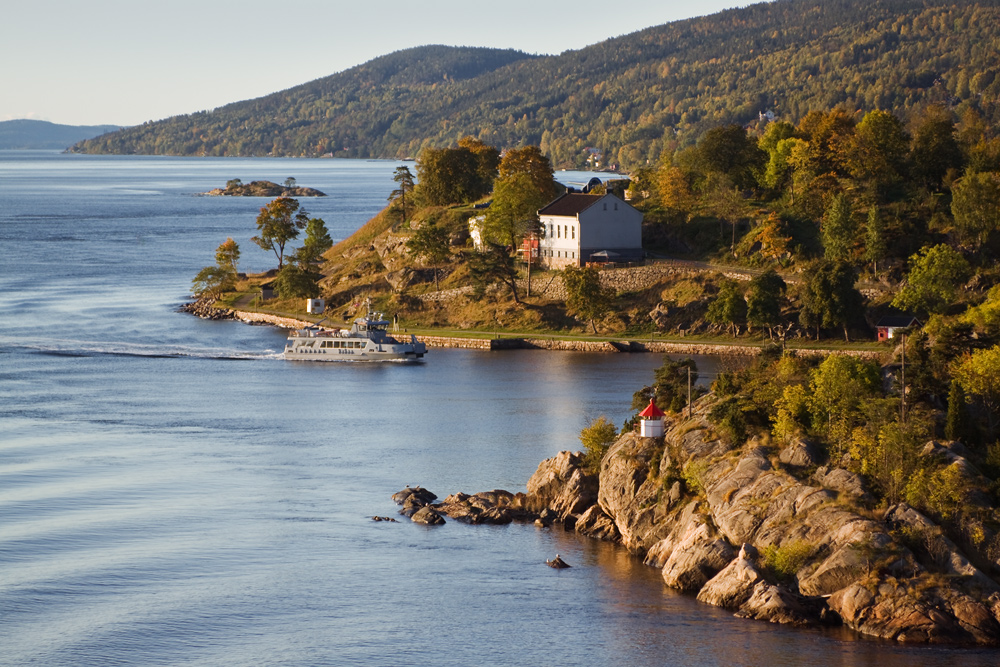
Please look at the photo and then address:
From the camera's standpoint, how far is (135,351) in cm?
9162

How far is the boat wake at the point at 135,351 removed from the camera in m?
90.2

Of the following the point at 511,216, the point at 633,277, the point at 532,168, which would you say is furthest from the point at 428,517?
the point at 532,168

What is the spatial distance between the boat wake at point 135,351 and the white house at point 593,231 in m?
25.2

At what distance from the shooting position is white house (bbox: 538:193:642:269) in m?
102

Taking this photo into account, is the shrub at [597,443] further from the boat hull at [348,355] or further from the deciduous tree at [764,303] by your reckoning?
the boat hull at [348,355]

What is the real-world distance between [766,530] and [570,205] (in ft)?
221

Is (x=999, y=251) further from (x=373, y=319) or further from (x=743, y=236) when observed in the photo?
(x=373, y=319)

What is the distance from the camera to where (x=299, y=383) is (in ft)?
268

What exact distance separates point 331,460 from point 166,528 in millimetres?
11976

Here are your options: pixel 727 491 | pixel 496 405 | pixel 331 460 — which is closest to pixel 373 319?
pixel 496 405

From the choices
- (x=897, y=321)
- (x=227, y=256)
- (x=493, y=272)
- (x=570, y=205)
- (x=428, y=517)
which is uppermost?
(x=570, y=205)

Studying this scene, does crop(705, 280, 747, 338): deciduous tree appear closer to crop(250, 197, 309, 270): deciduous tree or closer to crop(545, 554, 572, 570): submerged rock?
crop(545, 554, 572, 570): submerged rock

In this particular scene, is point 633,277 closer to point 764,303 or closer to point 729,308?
point 729,308

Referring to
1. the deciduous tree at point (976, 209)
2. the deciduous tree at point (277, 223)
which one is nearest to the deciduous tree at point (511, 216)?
the deciduous tree at point (277, 223)
